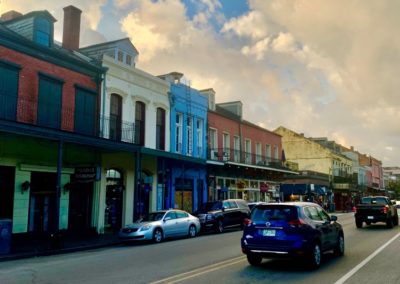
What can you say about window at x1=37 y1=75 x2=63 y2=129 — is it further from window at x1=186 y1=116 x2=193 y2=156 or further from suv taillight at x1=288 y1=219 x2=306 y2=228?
suv taillight at x1=288 y1=219 x2=306 y2=228

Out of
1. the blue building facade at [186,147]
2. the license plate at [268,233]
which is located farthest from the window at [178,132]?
the license plate at [268,233]

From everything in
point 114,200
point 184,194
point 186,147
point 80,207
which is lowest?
point 80,207

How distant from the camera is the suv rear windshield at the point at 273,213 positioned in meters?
10.7

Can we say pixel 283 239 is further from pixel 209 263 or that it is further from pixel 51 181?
pixel 51 181

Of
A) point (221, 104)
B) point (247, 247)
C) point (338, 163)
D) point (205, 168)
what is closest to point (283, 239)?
point (247, 247)

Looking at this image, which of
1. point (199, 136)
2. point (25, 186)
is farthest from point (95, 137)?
point (199, 136)

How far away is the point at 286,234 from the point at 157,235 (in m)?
9.19

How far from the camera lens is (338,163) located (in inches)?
2633

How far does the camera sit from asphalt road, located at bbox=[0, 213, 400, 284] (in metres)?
9.42

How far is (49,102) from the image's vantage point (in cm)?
2045

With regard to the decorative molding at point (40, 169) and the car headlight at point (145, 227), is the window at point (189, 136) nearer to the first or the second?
the decorative molding at point (40, 169)

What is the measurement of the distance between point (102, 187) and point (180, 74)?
1082 cm

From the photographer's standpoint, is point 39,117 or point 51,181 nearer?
point 39,117

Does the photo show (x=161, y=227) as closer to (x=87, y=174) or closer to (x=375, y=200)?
(x=87, y=174)
